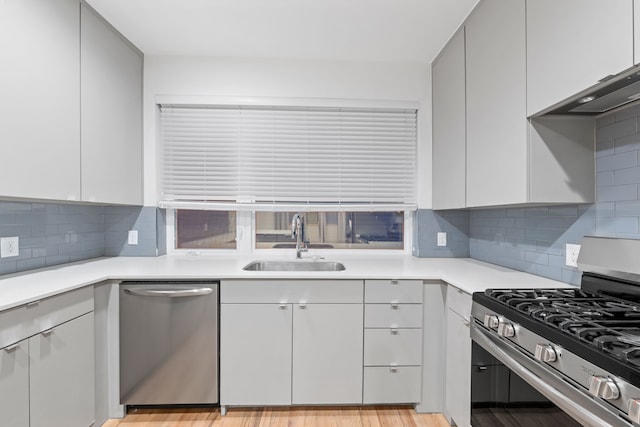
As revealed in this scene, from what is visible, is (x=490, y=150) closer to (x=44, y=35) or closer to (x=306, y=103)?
(x=306, y=103)

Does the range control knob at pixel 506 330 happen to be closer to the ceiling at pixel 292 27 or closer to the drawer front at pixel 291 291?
the drawer front at pixel 291 291

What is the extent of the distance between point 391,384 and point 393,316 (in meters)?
0.41

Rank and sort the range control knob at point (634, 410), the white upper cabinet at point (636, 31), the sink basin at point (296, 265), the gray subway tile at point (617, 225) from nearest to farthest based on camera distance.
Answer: the range control knob at point (634, 410)
the white upper cabinet at point (636, 31)
the gray subway tile at point (617, 225)
the sink basin at point (296, 265)

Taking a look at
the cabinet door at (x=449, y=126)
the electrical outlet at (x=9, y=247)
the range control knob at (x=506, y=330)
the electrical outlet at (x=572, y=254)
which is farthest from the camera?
the cabinet door at (x=449, y=126)

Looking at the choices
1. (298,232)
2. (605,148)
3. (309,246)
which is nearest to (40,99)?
(298,232)

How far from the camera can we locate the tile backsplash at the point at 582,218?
1340 millimetres

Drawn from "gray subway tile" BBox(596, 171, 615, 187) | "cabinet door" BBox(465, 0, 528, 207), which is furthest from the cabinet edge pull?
"gray subway tile" BBox(596, 171, 615, 187)

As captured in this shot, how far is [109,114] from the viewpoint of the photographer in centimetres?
213

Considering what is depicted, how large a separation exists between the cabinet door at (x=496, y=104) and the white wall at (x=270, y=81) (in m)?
0.66

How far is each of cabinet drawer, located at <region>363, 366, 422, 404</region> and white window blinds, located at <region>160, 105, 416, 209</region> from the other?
1228mm

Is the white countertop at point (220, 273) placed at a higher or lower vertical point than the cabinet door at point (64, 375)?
higher

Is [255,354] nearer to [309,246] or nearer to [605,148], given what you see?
[309,246]

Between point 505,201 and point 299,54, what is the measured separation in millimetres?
1783

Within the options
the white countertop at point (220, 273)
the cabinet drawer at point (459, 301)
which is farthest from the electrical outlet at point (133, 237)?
the cabinet drawer at point (459, 301)
